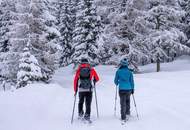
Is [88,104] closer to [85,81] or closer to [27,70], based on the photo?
[85,81]

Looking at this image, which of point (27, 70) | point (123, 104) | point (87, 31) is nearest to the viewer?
point (123, 104)

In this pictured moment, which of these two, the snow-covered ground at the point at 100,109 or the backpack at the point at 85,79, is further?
the backpack at the point at 85,79

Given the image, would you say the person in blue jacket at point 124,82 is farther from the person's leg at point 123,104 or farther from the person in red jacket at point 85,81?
the person in red jacket at point 85,81

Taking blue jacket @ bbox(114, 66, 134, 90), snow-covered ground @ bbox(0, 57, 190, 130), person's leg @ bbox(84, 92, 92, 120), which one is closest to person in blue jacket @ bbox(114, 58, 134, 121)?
blue jacket @ bbox(114, 66, 134, 90)

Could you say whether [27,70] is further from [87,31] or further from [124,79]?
[124,79]

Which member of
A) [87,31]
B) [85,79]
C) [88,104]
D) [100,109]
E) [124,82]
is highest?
Result: [87,31]

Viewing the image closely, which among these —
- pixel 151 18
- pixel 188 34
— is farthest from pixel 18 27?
pixel 188 34

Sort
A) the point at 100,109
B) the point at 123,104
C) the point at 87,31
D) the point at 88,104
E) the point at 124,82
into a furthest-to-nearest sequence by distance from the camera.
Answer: the point at 87,31 → the point at 100,109 → the point at 88,104 → the point at 124,82 → the point at 123,104

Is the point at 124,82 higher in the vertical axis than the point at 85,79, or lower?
lower

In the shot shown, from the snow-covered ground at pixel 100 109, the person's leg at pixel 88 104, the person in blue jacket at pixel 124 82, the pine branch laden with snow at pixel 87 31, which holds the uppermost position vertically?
the pine branch laden with snow at pixel 87 31

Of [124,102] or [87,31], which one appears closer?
[124,102]

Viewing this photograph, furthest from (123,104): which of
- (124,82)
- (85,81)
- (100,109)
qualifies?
(100,109)

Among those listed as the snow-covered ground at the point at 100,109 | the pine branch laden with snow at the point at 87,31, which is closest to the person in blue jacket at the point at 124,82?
the snow-covered ground at the point at 100,109

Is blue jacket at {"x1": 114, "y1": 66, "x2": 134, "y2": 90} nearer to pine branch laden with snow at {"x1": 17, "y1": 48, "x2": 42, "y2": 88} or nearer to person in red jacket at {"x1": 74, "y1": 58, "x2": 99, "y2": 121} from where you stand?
person in red jacket at {"x1": 74, "y1": 58, "x2": 99, "y2": 121}
